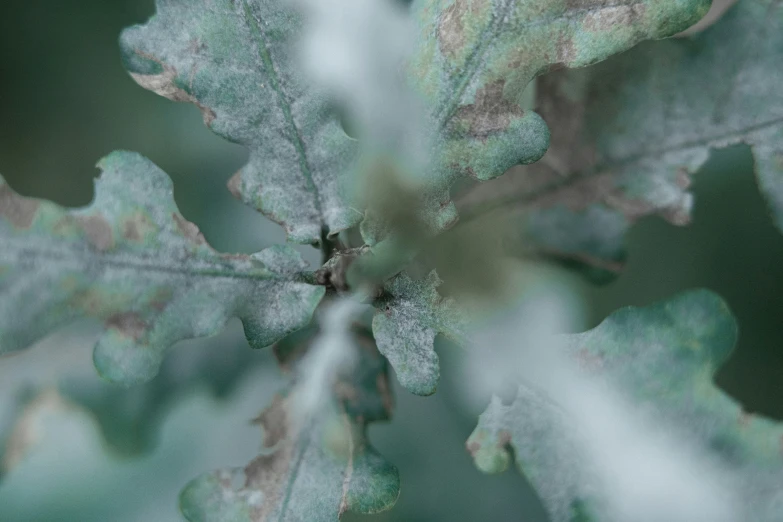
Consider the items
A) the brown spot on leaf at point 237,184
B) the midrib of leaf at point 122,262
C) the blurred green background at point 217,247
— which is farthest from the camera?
the blurred green background at point 217,247

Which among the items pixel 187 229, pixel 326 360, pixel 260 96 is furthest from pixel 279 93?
pixel 326 360

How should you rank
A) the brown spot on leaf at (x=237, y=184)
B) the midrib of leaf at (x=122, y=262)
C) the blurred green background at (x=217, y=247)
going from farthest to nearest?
the blurred green background at (x=217, y=247)
the brown spot on leaf at (x=237, y=184)
the midrib of leaf at (x=122, y=262)

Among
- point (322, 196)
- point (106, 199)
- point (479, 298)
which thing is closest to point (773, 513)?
point (479, 298)

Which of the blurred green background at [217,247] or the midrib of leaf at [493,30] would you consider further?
the blurred green background at [217,247]

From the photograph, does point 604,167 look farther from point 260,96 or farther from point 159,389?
point 159,389

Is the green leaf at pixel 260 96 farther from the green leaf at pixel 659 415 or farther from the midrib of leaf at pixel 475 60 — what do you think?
the green leaf at pixel 659 415

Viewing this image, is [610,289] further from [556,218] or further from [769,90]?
[769,90]

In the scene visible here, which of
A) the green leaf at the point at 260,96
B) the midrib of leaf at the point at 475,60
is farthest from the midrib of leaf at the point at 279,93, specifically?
the midrib of leaf at the point at 475,60

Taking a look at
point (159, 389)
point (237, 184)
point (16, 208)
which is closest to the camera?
point (16, 208)
